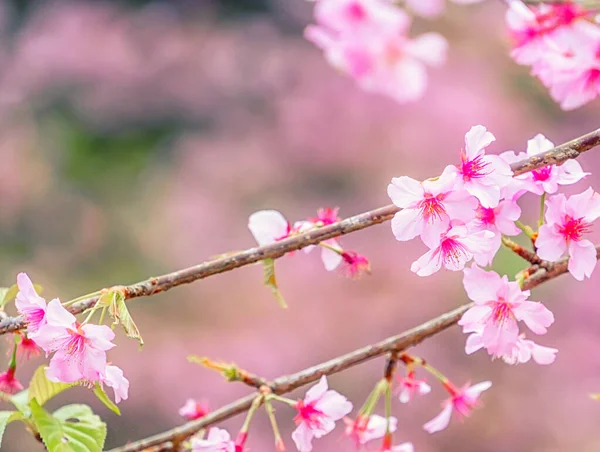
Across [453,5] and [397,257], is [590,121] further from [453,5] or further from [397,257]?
[397,257]

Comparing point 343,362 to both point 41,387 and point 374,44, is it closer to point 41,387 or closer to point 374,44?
point 41,387

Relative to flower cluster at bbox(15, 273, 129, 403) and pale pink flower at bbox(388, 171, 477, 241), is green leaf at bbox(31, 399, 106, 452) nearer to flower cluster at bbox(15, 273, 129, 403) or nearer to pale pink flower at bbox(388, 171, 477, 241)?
flower cluster at bbox(15, 273, 129, 403)

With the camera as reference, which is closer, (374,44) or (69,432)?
(69,432)

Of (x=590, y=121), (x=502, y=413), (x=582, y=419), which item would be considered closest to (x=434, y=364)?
(x=502, y=413)

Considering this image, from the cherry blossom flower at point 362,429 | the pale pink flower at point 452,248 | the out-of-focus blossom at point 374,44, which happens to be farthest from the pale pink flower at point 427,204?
the out-of-focus blossom at point 374,44

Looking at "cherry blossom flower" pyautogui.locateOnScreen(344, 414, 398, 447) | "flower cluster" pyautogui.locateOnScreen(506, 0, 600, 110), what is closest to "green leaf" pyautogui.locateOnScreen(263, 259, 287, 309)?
"cherry blossom flower" pyautogui.locateOnScreen(344, 414, 398, 447)

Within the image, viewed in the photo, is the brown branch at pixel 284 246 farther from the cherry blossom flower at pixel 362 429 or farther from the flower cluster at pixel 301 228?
the cherry blossom flower at pixel 362 429

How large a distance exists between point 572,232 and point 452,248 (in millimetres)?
83

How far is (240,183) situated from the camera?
2619 millimetres

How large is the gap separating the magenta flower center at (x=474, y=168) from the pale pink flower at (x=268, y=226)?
0.17 metres

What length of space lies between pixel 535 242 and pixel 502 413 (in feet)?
6.03

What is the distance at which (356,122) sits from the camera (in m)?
2.72

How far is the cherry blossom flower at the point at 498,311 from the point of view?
0.44 m

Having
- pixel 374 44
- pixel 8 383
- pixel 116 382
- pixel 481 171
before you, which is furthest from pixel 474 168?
pixel 374 44
